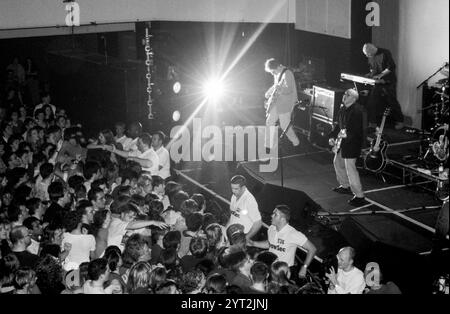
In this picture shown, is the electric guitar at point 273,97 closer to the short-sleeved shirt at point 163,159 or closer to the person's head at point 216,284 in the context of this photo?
the short-sleeved shirt at point 163,159

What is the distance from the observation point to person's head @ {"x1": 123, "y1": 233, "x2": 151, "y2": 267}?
208 inches

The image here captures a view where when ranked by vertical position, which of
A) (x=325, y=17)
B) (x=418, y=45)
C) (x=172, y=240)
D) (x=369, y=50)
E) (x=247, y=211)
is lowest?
(x=172, y=240)

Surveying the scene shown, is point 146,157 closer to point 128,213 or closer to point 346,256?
point 128,213

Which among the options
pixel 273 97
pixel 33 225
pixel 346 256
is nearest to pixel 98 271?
pixel 33 225

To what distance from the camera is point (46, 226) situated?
6.05m

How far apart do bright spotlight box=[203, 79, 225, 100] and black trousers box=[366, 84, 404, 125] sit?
3.40 m

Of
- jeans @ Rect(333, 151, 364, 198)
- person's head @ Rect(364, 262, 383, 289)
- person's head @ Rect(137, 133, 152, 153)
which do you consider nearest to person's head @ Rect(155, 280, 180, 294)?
person's head @ Rect(364, 262, 383, 289)

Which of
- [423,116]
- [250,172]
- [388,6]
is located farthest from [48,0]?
[423,116]

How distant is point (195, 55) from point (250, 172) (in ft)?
17.0

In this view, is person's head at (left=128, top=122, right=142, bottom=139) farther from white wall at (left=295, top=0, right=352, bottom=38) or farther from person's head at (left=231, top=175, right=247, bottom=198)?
white wall at (left=295, top=0, right=352, bottom=38)

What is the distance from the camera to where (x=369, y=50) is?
36.7 ft

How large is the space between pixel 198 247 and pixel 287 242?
990 mm

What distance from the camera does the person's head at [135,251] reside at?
5.29 m

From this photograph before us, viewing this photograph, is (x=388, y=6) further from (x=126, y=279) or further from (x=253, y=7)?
(x=126, y=279)
